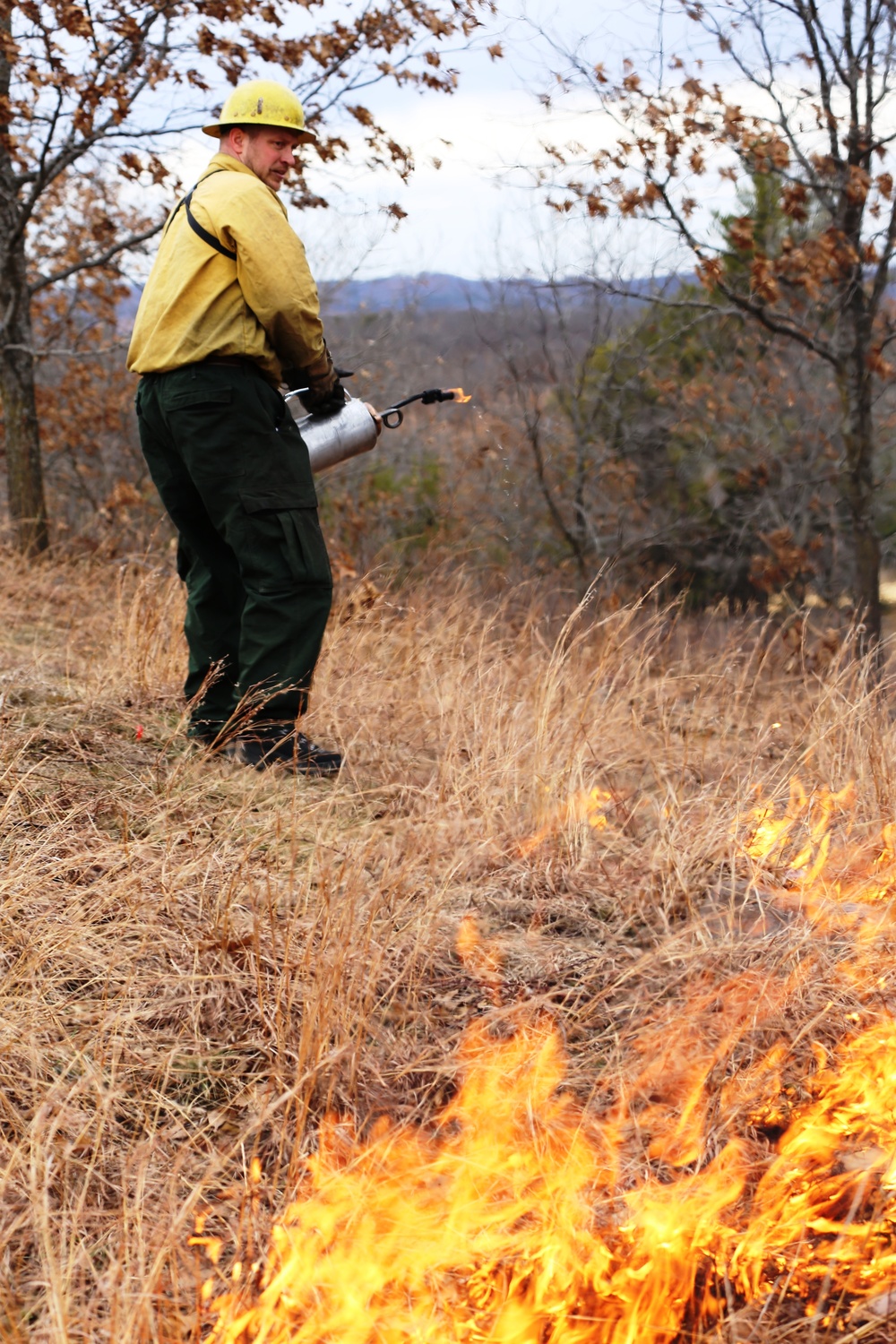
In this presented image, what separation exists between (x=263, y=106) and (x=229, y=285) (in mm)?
589

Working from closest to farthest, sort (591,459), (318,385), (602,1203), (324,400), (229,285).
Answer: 1. (602,1203)
2. (229,285)
3. (318,385)
4. (324,400)
5. (591,459)

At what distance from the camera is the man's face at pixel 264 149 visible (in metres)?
3.72

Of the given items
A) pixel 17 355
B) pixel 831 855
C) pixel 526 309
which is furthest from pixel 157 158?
Answer: pixel 831 855

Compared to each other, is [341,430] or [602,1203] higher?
[341,430]

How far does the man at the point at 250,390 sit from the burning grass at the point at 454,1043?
0.41 m

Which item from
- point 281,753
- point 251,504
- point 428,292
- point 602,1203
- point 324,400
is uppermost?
point 428,292

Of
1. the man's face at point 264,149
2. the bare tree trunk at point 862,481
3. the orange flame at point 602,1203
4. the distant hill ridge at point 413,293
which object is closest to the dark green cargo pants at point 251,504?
the man's face at point 264,149

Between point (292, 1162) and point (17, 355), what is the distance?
6890mm

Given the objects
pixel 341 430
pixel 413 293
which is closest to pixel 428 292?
pixel 413 293

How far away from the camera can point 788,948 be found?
2.72 meters

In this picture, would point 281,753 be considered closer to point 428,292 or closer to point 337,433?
point 337,433

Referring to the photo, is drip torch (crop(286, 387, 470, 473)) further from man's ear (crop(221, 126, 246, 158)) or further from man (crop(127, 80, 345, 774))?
man's ear (crop(221, 126, 246, 158))

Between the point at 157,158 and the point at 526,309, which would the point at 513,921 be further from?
the point at 526,309

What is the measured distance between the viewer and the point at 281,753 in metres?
3.97
